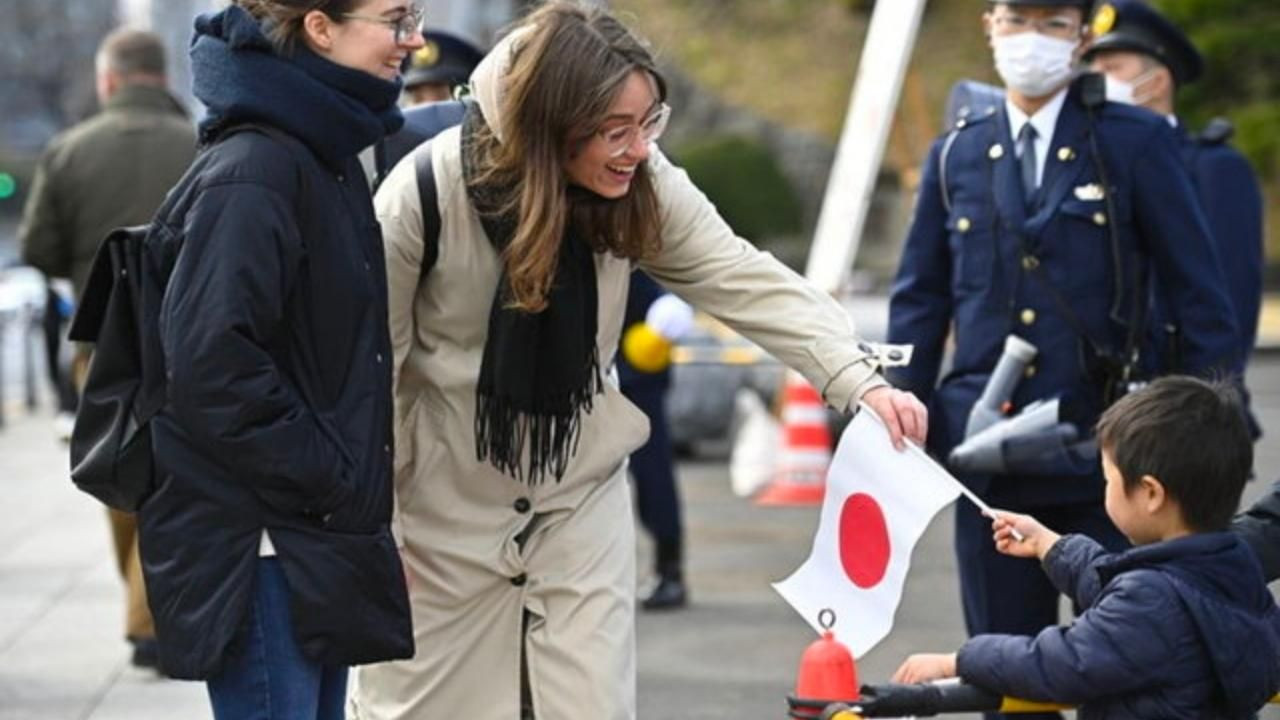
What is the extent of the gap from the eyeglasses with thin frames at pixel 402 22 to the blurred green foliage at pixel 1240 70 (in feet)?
75.5

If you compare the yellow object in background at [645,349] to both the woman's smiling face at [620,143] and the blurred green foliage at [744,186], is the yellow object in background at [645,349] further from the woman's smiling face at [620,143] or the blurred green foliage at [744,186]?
the blurred green foliage at [744,186]

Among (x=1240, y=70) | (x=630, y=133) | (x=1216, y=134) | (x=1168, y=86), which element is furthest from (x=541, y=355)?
(x=1240, y=70)

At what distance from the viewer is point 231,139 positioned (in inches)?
155

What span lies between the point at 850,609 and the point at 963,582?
145cm

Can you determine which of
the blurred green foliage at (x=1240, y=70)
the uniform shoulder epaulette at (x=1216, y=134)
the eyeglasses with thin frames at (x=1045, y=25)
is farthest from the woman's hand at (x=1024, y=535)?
the blurred green foliage at (x=1240, y=70)

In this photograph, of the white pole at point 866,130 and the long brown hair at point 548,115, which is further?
the white pole at point 866,130

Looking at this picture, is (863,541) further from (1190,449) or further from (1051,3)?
(1051,3)

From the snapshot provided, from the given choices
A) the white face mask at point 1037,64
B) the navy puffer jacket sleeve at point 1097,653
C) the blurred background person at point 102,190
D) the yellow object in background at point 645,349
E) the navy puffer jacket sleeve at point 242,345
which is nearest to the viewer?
the navy puffer jacket sleeve at point 242,345

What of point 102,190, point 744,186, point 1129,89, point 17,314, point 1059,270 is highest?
point 1129,89

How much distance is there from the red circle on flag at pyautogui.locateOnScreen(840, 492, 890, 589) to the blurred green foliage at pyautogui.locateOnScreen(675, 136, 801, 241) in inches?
1074

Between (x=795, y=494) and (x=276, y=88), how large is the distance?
836 centimetres

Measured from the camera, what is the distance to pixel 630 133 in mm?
4309

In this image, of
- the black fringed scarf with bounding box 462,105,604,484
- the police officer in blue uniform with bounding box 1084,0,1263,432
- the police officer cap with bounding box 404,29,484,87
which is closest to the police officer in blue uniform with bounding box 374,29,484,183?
the police officer cap with bounding box 404,29,484,87

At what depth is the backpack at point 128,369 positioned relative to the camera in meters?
3.94
